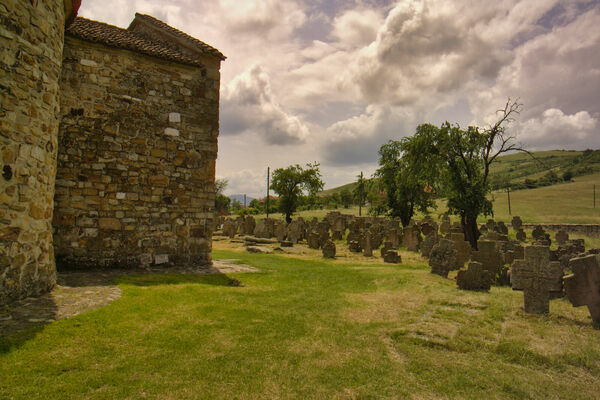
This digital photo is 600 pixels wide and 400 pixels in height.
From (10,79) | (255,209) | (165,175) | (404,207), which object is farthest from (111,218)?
(255,209)

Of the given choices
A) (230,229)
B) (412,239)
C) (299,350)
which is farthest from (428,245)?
(230,229)

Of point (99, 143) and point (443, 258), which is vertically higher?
point (99, 143)

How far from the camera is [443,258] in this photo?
9.77 m

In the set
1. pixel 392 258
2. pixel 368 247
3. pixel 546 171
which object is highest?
pixel 546 171

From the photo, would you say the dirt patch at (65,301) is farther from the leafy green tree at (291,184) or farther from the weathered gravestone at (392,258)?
the leafy green tree at (291,184)

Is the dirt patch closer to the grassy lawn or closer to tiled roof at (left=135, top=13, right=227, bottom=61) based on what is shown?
the grassy lawn

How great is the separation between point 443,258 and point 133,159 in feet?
30.0

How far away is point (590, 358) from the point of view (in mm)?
4090

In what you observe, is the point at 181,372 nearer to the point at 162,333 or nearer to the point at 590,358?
the point at 162,333

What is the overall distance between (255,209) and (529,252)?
55.8 meters

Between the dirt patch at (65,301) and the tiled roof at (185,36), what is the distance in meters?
6.66

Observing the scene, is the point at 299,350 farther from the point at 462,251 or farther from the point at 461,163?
the point at 461,163

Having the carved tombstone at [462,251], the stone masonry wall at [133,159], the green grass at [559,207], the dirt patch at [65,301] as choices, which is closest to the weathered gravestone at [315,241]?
the carved tombstone at [462,251]

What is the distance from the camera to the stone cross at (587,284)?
5344 millimetres
